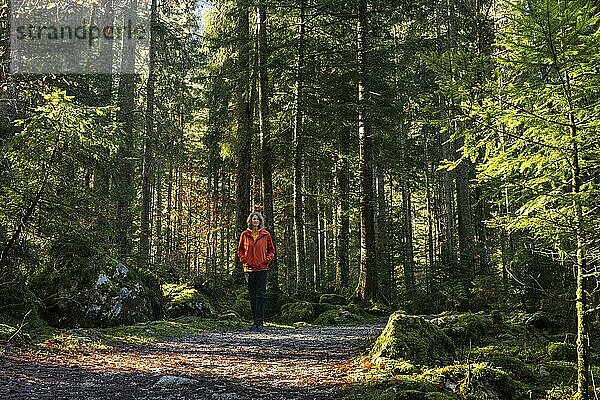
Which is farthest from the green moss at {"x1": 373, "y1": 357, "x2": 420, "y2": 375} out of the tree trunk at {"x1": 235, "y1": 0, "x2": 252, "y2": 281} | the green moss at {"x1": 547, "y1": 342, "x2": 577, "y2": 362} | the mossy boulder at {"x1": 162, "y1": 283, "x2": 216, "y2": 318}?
the tree trunk at {"x1": 235, "y1": 0, "x2": 252, "y2": 281}

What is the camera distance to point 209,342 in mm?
8180

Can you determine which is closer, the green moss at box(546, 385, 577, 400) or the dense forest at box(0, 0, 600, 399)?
the green moss at box(546, 385, 577, 400)

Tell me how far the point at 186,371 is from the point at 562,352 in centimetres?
453

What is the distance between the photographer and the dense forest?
469cm

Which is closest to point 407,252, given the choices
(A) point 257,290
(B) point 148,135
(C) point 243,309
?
(C) point 243,309

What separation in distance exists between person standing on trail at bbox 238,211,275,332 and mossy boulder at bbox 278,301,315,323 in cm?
311

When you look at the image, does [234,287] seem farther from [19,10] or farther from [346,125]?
[19,10]

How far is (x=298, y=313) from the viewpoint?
44.2 feet

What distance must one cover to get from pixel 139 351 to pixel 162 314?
179 inches

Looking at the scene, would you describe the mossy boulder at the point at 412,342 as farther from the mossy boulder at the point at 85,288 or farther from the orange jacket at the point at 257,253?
the mossy boulder at the point at 85,288

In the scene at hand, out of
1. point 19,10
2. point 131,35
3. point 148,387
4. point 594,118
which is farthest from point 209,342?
point 131,35

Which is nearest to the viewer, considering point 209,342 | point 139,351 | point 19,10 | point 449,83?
point 449,83

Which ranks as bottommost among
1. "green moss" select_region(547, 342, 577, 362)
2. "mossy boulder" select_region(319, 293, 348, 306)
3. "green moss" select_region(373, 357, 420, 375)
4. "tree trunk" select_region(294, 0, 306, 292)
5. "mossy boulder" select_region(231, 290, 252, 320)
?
"mossy boulder" select_region(231, 290, 252, 320)

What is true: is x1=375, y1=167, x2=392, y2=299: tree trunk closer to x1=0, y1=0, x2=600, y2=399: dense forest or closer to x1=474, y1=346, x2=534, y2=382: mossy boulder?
x1=0, y1=0, x2=600, y2=399: dense forest
